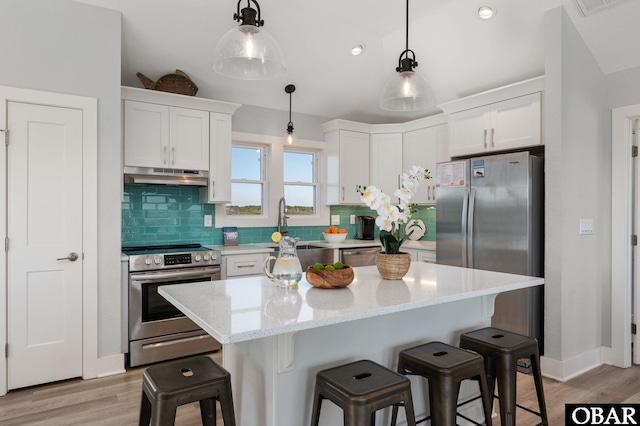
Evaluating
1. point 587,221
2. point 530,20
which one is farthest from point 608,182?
point 530,20

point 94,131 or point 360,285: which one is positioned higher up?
point 94,131

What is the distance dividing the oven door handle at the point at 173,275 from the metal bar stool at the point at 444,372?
7.11 feet

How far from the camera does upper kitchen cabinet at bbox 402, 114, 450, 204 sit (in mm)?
4543

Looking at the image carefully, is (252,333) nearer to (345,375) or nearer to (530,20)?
(345,375)

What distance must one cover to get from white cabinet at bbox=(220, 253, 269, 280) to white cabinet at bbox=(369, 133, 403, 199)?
1.85 m

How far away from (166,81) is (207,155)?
2.51ft

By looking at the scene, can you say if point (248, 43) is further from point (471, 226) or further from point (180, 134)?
point (471, 226)

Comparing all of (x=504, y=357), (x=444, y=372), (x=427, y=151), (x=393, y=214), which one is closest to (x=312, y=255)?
(x=427, y=151)

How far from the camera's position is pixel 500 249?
11.1 feet

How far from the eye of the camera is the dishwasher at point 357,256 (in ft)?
15.1

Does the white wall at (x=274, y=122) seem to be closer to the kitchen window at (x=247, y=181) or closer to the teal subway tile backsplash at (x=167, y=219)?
the kitchen window at (x=247, y=181)

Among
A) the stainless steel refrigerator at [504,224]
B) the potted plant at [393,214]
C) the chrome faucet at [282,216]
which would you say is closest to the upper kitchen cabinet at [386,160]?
the chrome faucet at [282,216]

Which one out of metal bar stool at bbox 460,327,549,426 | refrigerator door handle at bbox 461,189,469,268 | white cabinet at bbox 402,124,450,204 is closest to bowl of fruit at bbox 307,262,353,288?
metal bar stool at bbox 460,327,549,426

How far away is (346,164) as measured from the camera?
4.95m
